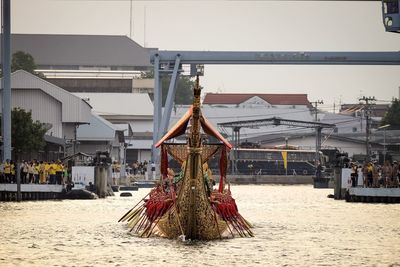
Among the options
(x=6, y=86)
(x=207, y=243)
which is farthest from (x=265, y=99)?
(x=207, y=243)

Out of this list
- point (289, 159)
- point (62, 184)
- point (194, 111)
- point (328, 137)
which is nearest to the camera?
point (194, 111)

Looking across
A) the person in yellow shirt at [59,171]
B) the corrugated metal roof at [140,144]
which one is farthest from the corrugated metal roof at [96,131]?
the person in yellow shirt at [59,171]

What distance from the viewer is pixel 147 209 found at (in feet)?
137

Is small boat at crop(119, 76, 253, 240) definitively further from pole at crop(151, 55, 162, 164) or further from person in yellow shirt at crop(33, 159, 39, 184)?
pole at crop(151, 55, 162, 164)

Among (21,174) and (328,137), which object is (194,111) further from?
(328,137)

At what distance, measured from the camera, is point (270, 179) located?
10894 cm

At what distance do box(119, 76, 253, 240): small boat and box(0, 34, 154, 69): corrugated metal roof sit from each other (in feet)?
439

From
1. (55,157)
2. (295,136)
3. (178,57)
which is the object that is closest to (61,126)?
(55,157)

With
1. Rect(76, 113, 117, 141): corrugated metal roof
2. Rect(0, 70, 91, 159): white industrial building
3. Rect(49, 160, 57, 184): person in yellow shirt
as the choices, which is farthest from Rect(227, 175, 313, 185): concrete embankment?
Rect(49, 160, 57, 184): person in yellow shirt

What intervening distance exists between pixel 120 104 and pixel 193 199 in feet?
314

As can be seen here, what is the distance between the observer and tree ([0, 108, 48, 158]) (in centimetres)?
7662

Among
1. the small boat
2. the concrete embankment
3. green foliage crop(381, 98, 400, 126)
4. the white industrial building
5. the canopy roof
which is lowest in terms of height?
the small boat

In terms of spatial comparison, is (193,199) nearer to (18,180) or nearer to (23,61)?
(18,180)

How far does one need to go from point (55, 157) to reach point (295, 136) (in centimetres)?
4637
